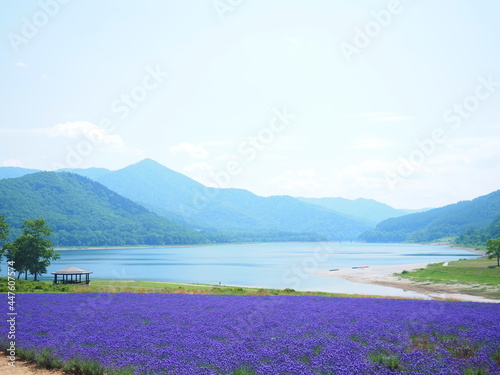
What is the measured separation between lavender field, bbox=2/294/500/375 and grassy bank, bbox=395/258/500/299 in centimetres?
3620

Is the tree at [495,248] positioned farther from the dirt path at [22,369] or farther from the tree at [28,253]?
the dirt path at [22,369]

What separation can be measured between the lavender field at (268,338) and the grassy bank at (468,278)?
119 ft

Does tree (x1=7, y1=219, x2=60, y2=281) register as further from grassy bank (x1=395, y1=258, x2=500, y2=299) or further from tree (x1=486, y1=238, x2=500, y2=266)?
tree (x1=486, y1=238, x2=500, y2=266)

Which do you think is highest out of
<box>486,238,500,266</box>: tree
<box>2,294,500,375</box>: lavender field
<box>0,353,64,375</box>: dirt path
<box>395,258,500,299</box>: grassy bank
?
<box>486,238,500,266</box>: tree

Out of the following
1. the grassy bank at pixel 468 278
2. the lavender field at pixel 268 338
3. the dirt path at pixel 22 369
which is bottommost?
the grassy bank at pixel 468 278

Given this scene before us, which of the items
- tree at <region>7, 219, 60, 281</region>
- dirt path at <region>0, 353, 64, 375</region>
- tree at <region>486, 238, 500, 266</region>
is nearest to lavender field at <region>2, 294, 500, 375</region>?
dirt path at <region>0, 353, 64, 375</region>

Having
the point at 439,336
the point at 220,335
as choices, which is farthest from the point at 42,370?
the point at 439,336

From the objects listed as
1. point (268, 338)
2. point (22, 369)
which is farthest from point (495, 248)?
point (22, 369)

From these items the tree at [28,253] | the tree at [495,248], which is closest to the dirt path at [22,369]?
the tree at [28,253]

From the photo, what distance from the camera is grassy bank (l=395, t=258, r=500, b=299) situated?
5400 cm

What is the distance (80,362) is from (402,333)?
1114cm

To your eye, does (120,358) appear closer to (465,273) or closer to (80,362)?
(80,362)

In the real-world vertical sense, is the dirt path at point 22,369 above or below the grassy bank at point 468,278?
above

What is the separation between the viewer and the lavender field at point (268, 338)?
11430 millimetres
